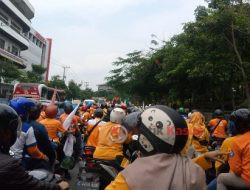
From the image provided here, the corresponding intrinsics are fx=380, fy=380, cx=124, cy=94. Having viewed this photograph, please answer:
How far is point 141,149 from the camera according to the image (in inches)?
91.3

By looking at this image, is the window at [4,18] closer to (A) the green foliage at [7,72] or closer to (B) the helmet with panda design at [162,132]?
(A) the green foliage at [7,72]

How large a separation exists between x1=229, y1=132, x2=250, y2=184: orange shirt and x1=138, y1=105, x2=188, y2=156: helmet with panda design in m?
1.82

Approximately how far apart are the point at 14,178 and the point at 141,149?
30.6 inches

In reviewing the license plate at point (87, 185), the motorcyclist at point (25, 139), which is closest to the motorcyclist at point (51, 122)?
the license plate at point (87, 185)

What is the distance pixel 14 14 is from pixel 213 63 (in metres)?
42.7

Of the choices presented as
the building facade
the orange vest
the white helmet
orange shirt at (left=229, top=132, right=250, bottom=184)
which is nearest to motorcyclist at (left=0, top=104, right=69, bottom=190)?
orange shirt at (left=229, top=132, right=250, bottom=184)

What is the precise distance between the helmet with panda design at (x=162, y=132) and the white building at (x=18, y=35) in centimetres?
4538

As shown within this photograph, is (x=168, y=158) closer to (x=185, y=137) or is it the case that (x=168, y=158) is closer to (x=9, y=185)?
(x=185, y=137)

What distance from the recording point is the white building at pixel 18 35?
167ft

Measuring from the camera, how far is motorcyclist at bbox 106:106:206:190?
2.06 metres

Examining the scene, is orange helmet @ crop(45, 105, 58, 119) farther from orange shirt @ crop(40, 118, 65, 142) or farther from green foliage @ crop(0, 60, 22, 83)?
green foliage @ crop(0, 60, 22, 83)

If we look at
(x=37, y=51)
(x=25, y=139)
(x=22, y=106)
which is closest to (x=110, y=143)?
(x=25, y=139)

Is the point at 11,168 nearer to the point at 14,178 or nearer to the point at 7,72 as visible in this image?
the point at 14,178

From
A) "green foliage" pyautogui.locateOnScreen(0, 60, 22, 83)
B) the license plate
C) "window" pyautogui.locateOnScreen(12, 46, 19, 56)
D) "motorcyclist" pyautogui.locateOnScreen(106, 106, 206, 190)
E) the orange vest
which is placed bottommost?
the license plate
